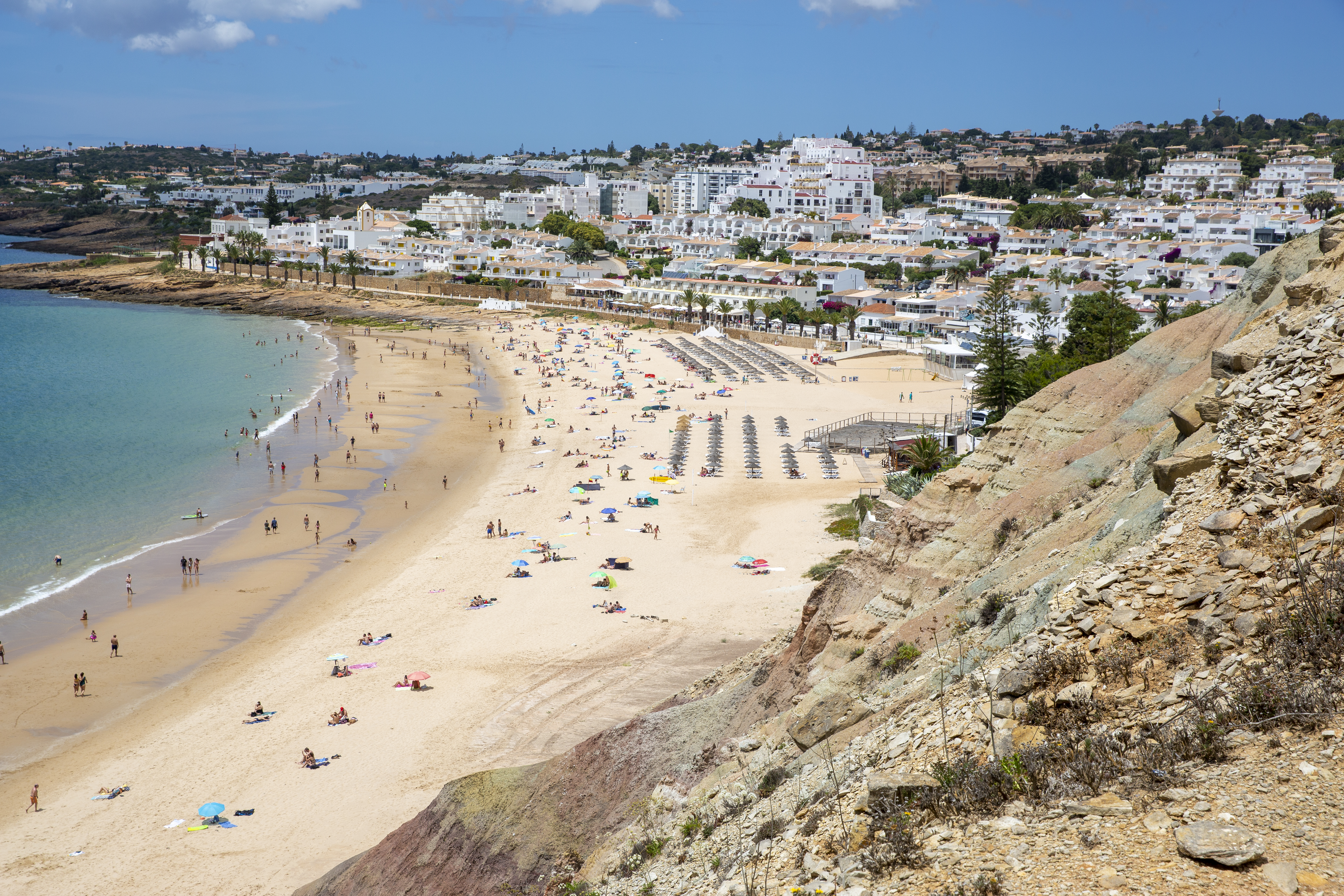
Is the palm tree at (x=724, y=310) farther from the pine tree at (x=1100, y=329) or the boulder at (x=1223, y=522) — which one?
the boulder at (x=1223, y=522)

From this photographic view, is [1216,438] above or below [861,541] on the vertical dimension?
above

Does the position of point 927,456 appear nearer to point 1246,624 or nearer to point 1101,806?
point 1246,624

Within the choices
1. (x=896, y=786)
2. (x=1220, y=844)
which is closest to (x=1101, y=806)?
(x=1220, y=844)

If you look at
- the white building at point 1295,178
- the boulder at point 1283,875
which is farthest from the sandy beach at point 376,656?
the white building at point 1295,178

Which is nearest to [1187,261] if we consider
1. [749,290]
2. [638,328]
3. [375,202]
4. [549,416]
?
[749,290]

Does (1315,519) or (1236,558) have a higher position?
(1315,519)

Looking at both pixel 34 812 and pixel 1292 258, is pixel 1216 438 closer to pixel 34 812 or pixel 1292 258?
pixel 1292 258
